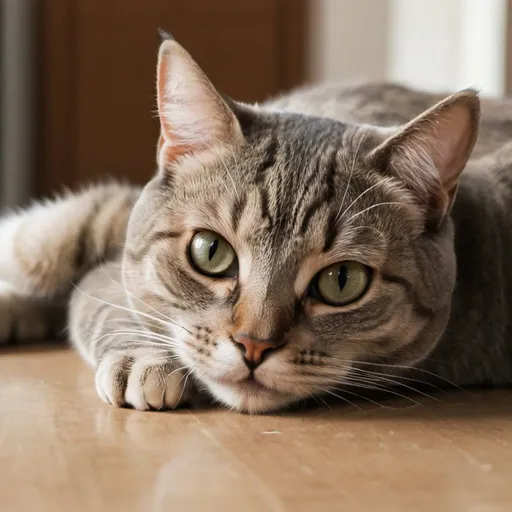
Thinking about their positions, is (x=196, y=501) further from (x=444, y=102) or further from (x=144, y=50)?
(x=144, y=50)

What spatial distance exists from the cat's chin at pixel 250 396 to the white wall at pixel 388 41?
2812 mm

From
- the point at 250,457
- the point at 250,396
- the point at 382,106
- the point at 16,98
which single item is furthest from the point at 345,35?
the point at 250,457

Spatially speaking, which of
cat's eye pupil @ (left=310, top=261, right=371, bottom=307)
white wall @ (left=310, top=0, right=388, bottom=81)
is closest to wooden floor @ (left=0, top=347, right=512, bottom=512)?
cat's eye pupil @ (left=310, top=261, right=371, bottom=307)

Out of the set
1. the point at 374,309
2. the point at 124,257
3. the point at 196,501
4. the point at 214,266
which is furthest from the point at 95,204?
the point at 196,501

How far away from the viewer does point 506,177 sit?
1561mm

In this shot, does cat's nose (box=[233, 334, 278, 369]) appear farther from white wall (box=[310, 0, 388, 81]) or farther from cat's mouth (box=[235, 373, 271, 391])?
white wall (box=[310, 0, 388, 81])

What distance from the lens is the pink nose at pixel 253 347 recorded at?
3.71 ft

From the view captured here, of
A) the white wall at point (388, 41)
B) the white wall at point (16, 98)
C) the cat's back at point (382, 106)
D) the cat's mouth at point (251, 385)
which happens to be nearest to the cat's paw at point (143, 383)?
the cat's mouth at point (251, 385)

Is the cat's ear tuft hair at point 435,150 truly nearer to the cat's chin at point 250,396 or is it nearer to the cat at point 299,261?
the cat at point 299,261

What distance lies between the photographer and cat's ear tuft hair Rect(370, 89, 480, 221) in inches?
48.4

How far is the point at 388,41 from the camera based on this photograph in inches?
158

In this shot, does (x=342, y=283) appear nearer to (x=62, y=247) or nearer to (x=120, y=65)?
(x=62, y=247)

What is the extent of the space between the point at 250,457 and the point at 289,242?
304mm

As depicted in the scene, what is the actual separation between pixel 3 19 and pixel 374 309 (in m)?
2.94
